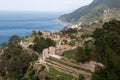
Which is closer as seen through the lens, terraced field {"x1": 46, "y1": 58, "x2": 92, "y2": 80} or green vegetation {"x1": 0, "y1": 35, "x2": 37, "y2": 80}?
terraced field {"x1": 46, "y1": 58, "x2": 92, "y2": 80}

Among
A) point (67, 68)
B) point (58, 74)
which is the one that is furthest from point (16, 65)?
point (58, 74)

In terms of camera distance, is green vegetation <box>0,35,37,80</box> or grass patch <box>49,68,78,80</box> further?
green vegetation <box>0,35,37,80</box>

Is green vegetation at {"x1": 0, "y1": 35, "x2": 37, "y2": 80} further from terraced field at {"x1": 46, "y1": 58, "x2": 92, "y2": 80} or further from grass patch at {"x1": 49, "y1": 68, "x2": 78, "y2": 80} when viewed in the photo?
grass patch at {"x1": 49, "y1": 68, "x2": 78, "y2": 80}

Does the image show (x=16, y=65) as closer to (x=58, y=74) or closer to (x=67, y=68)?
(x=67, y=68)

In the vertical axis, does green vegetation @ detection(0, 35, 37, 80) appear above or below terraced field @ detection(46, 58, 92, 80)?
below

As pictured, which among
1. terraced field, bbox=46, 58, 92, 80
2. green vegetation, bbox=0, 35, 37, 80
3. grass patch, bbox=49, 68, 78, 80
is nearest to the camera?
grass patch, bbox=49, 68, 78, 80

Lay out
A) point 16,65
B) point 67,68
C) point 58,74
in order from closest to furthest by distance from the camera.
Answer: point 58,74, point 67,68, point 16,65

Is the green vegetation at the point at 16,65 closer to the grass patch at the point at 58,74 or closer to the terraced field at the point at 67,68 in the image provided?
the terraced field at the point at 67,68

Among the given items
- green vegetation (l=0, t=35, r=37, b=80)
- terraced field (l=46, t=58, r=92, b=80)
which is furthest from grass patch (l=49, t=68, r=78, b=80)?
green vegetation (l=0, t=35, r=37, b=80)

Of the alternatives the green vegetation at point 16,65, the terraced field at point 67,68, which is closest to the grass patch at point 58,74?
the terraced field at point 67,68

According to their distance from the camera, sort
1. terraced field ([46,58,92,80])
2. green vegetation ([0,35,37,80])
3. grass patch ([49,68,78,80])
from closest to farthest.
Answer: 1. grass patch ([49,68,78,80])
2. terraced field ([46,58,92,80])
3. green vegetation ([0,35,37,80])

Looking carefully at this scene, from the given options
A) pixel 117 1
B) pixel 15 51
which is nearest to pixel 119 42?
pixel 15 51
